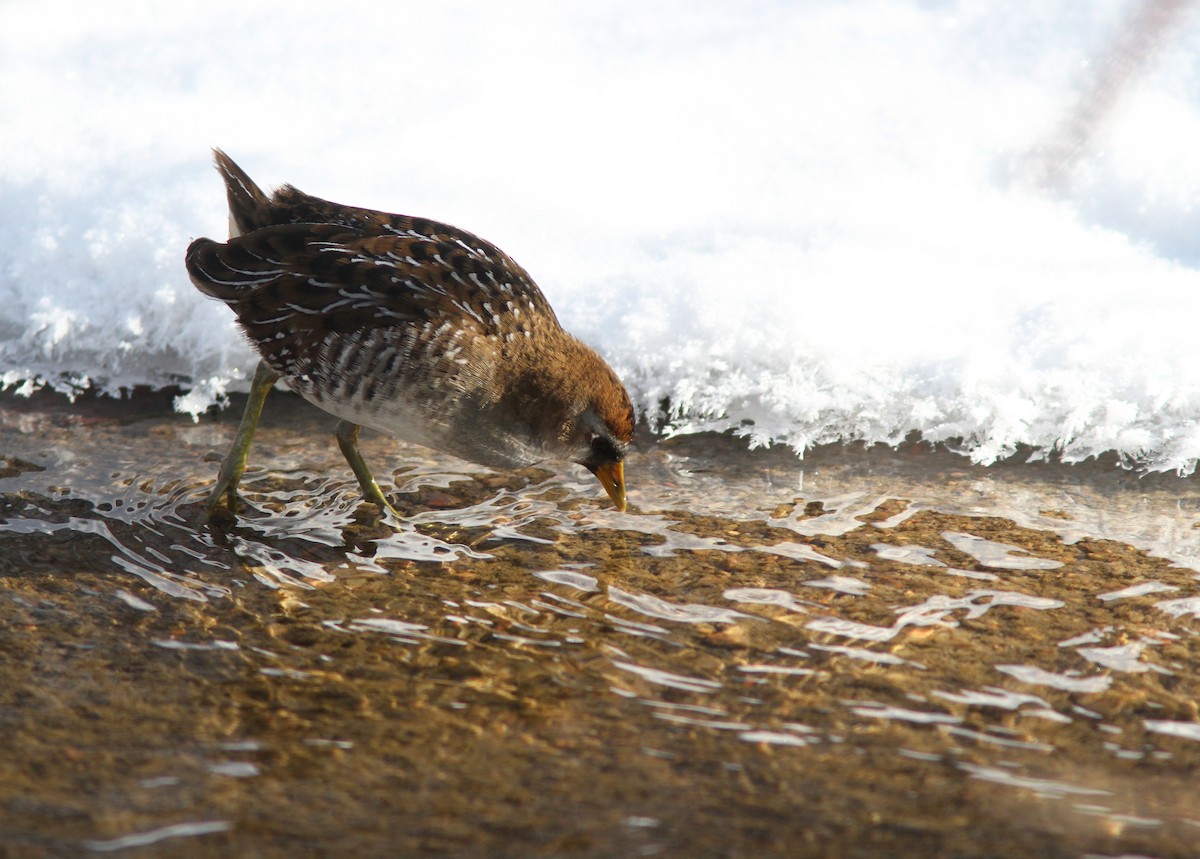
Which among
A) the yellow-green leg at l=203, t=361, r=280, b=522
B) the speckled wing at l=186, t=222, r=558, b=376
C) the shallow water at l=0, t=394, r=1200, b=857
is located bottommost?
the shallow water at l=0, t=394, r=1200, b=857

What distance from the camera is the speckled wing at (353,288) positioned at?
3.89m

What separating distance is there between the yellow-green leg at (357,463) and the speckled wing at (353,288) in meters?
0.37

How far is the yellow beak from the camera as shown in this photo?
13.5 ft

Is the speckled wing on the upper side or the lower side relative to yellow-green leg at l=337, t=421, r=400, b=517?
upper

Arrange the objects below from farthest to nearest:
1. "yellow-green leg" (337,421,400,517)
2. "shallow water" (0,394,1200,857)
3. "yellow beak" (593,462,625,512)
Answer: "yellow-green leg" (337,421,400,517), "yellow beak" (593,462,625,512), "shallow water" (0,394,1200,857)

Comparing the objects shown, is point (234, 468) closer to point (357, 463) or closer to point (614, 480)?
point (357, 463)

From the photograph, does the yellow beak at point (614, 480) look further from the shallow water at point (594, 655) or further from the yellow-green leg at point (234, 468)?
the yellow-green leg at point (234, 468)

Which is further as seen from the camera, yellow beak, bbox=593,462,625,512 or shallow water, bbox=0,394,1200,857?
yellow beak, bbox=593,462,625,512

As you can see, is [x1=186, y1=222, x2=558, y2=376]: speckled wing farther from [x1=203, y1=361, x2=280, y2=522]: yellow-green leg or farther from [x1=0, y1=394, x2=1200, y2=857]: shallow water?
[x1=0, y1=394, x2=1200, y2=857]: shallow water

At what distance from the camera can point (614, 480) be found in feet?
13.6

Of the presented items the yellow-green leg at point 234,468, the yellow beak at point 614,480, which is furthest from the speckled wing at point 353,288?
the yellow beak at point 614,480

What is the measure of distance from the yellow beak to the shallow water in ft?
0.25

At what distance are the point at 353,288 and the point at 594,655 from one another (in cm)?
151

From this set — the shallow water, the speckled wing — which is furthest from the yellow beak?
the speckled wing
